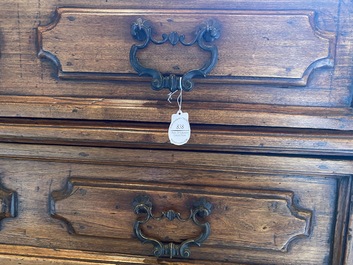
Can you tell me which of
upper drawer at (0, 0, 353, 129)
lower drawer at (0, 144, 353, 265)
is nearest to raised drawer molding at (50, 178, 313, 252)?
lower drawer at (0, 144, 353, 265)

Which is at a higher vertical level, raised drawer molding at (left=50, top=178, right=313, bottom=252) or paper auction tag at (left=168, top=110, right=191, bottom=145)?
paper auction tag at (left=168, top=110, right=191, bottom=145)

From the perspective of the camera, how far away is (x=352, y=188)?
A: 1.77 ft

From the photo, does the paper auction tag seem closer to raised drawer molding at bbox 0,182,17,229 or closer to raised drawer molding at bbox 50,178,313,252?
raised drawer molding at bbox 50,178,313,252

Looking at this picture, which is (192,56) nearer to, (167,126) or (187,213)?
(167,126)


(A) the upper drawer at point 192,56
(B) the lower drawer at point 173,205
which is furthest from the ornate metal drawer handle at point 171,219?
(A) the upper drawer at point 192,56

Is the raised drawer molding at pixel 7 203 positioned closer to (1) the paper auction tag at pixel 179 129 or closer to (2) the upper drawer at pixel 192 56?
(2) the upper drawer at pixel 192 56

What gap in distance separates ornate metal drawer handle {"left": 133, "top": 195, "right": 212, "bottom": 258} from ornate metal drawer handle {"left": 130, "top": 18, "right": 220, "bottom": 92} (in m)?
0.17

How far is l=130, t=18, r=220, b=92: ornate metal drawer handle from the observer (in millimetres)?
503

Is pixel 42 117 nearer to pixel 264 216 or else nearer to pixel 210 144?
Answer: pixel 210 144

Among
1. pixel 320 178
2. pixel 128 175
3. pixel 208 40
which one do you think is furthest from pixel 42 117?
pixel 320 178

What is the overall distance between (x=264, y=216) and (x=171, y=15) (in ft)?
1.02

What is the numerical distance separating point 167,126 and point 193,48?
0.11 meters

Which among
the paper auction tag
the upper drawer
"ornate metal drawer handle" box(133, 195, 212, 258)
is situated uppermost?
the upper drawer

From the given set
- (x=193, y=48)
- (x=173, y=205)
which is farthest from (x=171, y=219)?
(x=193, y=48)
